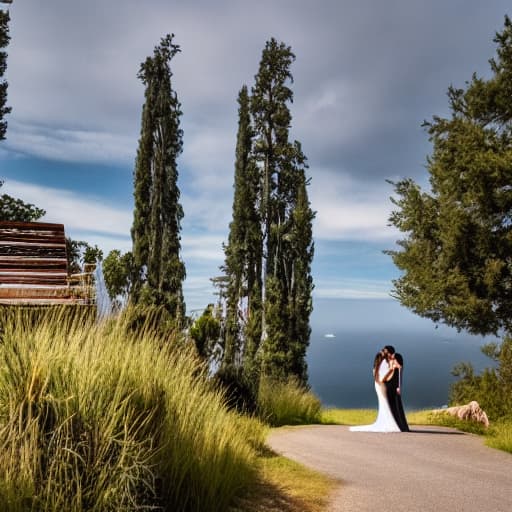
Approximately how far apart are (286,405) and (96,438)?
11189mm

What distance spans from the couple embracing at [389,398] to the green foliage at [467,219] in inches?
216

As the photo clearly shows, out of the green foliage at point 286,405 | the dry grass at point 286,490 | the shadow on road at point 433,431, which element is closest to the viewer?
the dry grass at point 286,490

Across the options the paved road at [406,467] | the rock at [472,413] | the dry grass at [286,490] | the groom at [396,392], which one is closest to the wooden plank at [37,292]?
the paved road at [406,467]

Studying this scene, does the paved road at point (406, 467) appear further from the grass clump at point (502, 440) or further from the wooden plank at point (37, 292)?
the wooden plank at point (37, 292)

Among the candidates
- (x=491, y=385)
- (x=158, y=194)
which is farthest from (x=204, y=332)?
(x=158, y=194)

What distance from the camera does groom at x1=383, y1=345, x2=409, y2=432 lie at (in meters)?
12.7

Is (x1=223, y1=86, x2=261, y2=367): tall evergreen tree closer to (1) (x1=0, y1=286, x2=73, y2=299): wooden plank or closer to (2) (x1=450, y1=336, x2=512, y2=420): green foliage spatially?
(2) (x1=450, y1=336, x2=512, y2=420): green foliage

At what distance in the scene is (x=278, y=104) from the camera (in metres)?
26.2

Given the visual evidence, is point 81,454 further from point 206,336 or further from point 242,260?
point 242,260

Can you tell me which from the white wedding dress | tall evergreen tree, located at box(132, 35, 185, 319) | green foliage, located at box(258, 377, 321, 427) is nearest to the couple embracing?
the white wedding dress

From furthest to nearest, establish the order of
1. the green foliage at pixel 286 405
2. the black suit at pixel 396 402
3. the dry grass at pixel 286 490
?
1. the green foliage at pixel 286 405
2. the black suit at pixel 396 402
3. the dry grass at pixel 286 490

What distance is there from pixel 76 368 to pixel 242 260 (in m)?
22.0

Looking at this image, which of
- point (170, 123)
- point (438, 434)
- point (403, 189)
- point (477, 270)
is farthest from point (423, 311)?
point (170, 123)

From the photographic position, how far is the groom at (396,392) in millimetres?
12653
